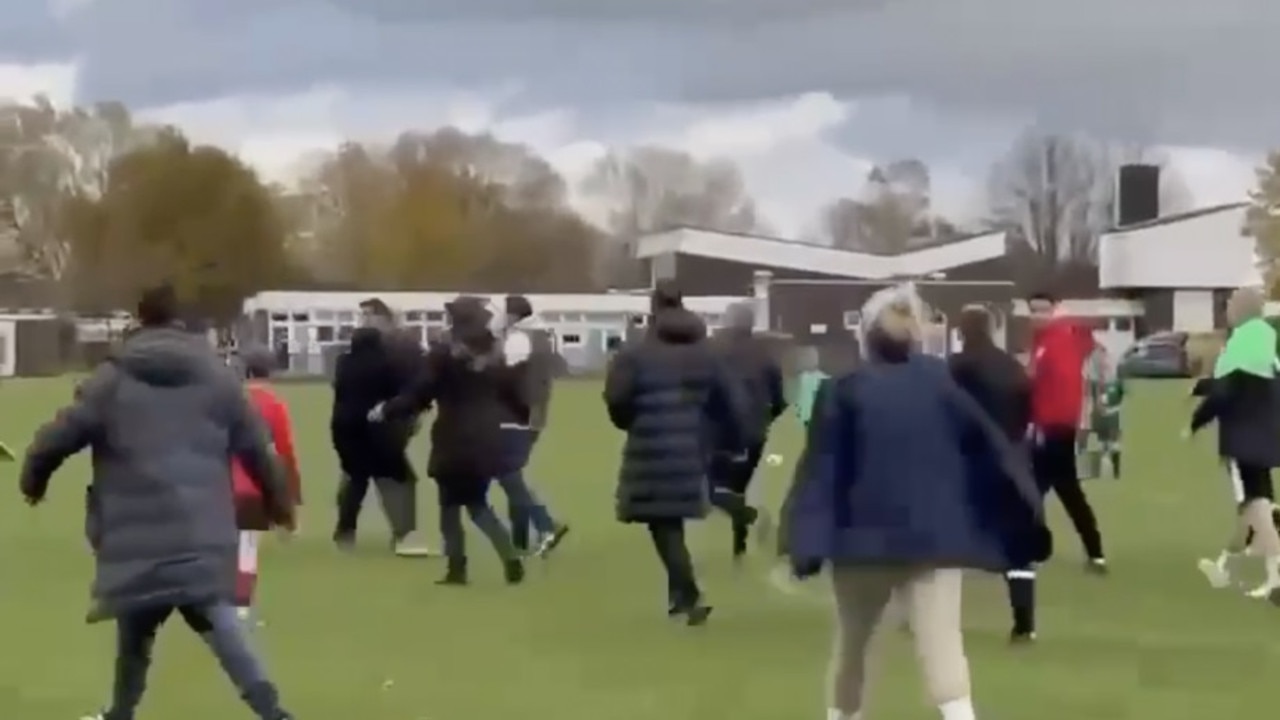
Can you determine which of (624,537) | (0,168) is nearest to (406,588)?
(624,537)

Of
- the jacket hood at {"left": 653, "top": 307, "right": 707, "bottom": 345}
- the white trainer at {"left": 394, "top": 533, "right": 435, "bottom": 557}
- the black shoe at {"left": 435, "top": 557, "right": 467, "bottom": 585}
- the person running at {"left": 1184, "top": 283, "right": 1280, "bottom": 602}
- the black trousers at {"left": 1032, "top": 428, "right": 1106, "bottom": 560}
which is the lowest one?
the white trainer at {"left": 394, "top": 533, "right": 435, "bottom": 557}

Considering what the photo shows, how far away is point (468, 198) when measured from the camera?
116188 millimetres

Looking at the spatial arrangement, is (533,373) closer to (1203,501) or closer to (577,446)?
(1203,501)

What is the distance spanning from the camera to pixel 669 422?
13.3m

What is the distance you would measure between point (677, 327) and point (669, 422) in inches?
20.7

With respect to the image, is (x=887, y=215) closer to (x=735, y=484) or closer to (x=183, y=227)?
(x=183, y=227)

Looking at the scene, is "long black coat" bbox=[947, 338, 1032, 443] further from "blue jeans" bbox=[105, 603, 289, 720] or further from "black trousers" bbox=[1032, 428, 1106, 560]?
"blue jeans" bbox=[105, 603, 289, 720]

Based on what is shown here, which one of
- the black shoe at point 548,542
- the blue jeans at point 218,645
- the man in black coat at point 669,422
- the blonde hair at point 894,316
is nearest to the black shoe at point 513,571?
the black shoe at point 548,542

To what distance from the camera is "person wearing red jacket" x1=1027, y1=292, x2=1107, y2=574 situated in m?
15.1

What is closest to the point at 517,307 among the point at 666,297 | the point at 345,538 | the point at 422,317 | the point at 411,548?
the point at 411,548

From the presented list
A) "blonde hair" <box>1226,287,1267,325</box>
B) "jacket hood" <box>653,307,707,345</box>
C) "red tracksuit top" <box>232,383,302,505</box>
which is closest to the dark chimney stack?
"blonde hair" <box>1226,287,1267,325</box>

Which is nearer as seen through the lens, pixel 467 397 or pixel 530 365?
pixel 467 397

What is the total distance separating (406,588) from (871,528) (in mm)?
7181

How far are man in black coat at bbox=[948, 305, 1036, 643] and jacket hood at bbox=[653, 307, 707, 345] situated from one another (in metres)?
1.84
